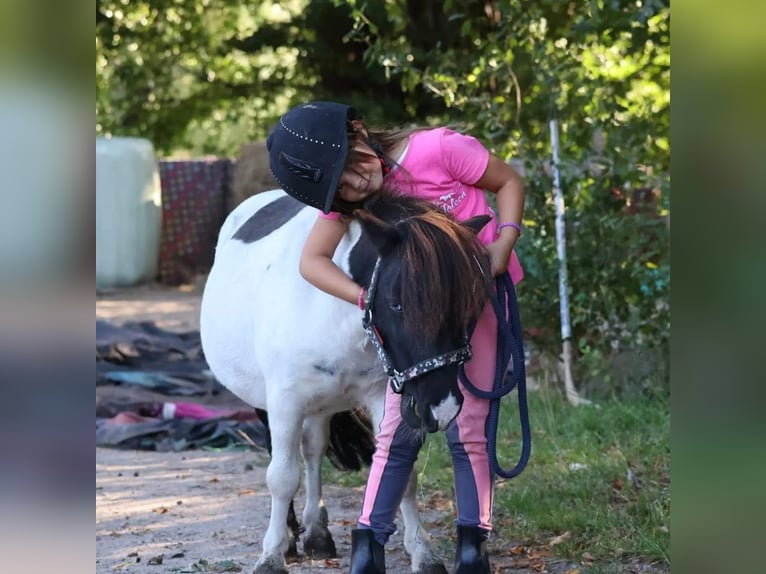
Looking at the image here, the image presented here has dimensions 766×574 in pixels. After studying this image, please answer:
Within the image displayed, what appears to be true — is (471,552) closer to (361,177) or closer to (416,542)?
(416,542)

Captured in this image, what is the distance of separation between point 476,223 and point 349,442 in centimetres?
182

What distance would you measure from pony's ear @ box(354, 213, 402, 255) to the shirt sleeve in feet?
1.31

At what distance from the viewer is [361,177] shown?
298cm

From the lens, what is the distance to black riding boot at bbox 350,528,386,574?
308cm

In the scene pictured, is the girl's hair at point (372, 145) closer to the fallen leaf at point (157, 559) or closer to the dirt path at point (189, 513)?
the dirt path at point (189, 513)

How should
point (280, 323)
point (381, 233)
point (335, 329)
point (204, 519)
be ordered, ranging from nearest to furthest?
point (381, 233), point (335, 329), point (280, 323), point (204, 519)

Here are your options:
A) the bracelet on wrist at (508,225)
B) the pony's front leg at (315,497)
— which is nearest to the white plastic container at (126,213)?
the pony's front leg at (315,497)

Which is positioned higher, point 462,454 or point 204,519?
point 462,454

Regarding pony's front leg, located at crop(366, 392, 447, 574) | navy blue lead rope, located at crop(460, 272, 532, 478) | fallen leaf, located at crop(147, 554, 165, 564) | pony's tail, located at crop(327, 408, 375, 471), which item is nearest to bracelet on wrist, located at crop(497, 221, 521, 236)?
navy blue lead rope, located at crop(460, 272, 532, 478)

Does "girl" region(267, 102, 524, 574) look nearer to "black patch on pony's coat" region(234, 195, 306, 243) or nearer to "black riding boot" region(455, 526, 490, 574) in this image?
"black riding boot" region(455, 526, 490, 574)

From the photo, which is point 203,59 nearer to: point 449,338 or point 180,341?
point 180,341

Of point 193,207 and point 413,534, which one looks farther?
point 193,207

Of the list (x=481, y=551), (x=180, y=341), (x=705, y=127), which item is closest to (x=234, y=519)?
(x=481, y=551)

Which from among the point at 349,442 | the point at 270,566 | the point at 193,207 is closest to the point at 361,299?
the point at 270,566
